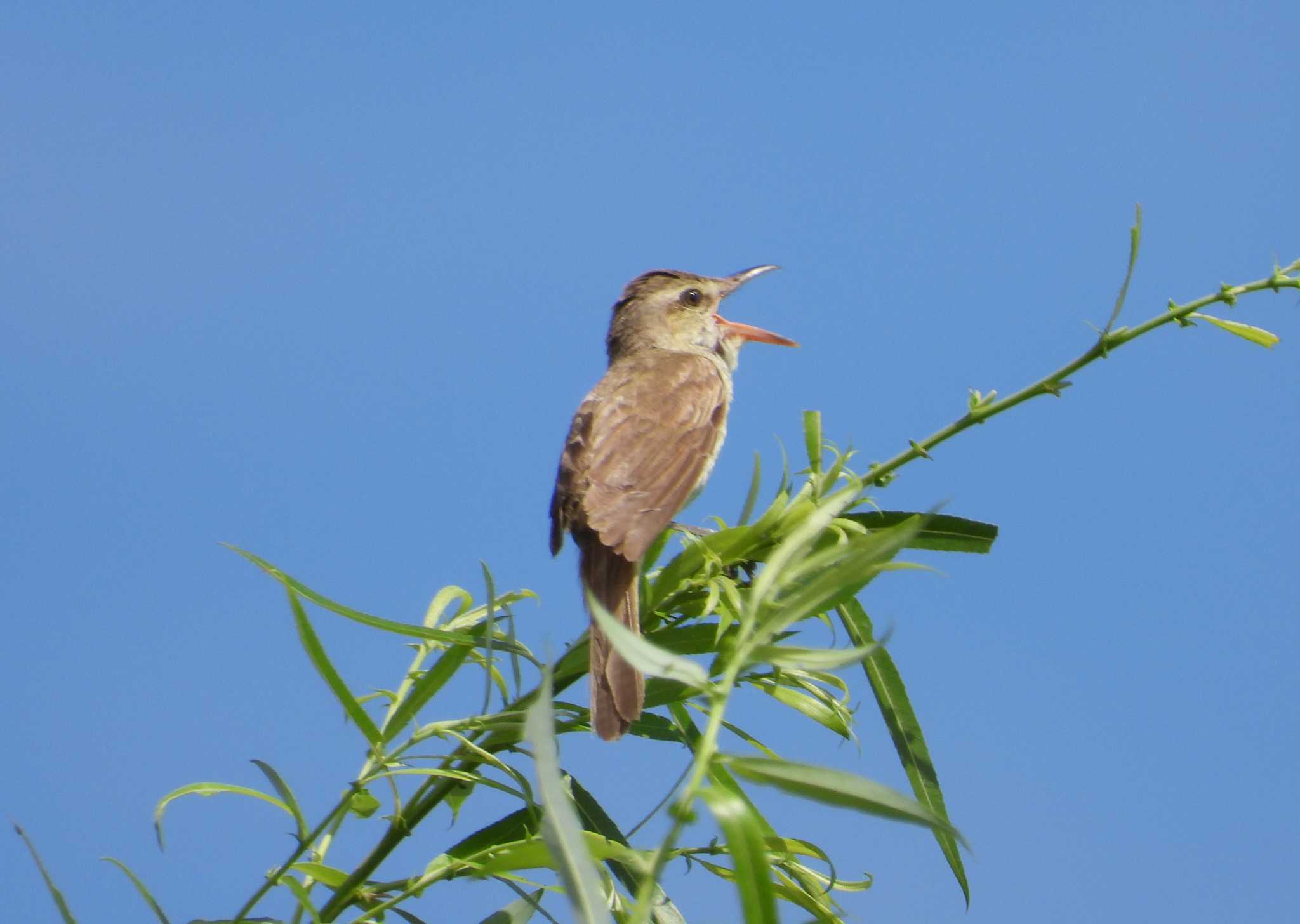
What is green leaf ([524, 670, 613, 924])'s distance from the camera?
42.9 inches

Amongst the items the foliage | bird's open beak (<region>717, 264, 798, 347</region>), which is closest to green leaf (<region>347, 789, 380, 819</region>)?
the foliage

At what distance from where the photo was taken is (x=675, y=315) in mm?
6145

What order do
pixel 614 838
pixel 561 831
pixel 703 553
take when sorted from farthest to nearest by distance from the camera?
pixel 614 838, pixel 703 553, pixel 561 831

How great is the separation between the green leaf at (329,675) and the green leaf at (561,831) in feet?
3.09

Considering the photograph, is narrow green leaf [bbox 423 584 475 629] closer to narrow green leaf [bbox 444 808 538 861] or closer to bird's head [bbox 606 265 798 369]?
narrow green leaf [bbox 444 808 538 861]

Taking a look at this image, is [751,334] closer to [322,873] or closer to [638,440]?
[638,440]

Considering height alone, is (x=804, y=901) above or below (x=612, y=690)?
below

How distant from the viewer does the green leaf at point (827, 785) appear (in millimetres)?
1162

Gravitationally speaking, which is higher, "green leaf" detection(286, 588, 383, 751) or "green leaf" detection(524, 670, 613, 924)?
"green leaf" detection(286, 588, 383, 751)

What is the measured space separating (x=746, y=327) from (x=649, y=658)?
463cm

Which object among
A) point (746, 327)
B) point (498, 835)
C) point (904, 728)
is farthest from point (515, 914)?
point (746, 327)

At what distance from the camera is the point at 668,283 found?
6270mm

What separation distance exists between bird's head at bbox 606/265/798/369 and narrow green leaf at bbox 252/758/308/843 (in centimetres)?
393

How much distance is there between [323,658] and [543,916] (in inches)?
21.4
